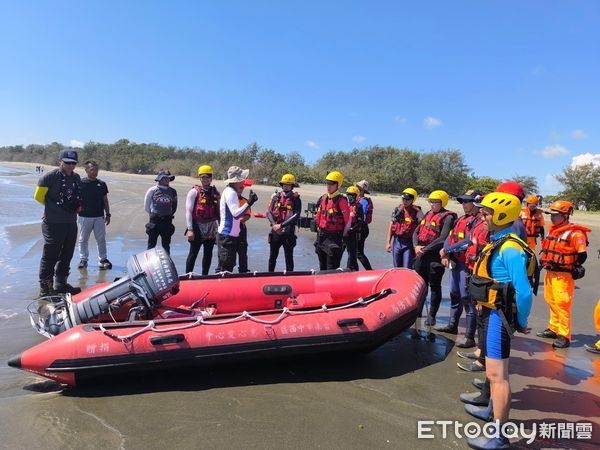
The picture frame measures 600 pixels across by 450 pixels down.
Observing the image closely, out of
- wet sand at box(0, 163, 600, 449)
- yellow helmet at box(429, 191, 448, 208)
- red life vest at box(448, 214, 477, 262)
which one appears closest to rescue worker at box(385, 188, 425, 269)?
yellow helmet at box(429, 191, 448, 208)

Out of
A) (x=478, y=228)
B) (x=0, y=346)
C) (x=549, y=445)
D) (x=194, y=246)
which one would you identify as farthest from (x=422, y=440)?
(x=194, y=246)

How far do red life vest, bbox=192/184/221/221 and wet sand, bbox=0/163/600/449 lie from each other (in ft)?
7.34

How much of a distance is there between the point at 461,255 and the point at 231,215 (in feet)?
8.24

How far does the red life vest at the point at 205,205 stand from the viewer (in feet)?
18.4

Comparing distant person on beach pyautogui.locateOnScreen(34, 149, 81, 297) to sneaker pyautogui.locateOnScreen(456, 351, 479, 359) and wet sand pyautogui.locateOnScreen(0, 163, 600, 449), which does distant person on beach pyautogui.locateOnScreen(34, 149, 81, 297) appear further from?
sneaker pyautogui.locateOnScreen(456, 351, 479, 359)

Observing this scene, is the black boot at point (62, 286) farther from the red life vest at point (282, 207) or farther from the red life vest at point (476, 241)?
the red life vest at point (476, 241)

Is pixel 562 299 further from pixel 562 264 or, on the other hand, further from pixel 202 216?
pixel 202 216

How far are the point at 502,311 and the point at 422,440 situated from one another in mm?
906

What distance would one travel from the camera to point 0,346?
3.63 metres

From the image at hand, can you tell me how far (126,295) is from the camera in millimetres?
3383

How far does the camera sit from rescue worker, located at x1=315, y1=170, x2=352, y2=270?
5215mm

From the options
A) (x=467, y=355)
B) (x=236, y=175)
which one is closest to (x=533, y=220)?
(x=467, y=355)

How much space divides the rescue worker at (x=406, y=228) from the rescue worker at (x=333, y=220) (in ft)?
2.00

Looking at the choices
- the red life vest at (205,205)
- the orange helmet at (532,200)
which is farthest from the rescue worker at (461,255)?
the orange helmet at (532,200)
